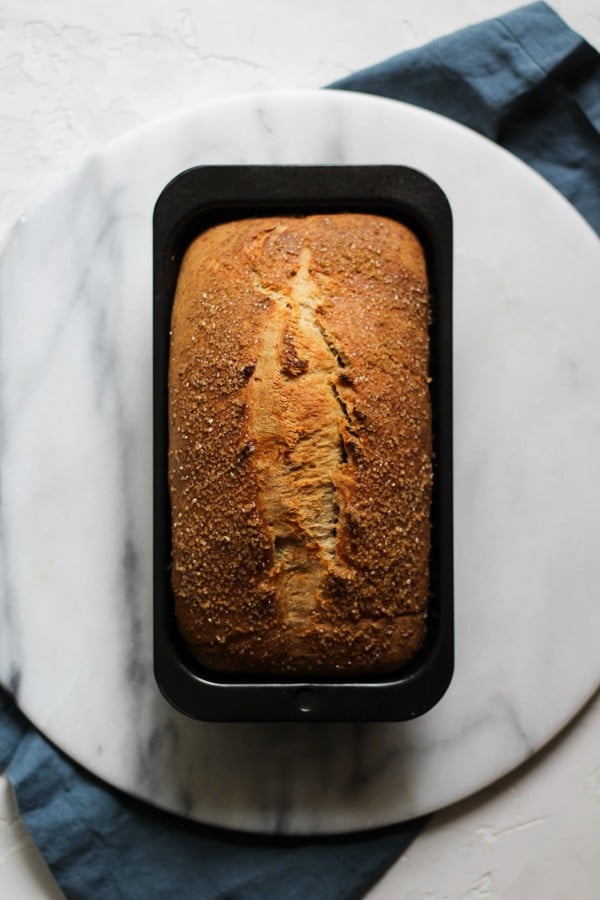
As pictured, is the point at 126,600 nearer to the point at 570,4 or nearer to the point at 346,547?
the point at 346,547

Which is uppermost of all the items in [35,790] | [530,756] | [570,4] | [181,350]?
[570,4]

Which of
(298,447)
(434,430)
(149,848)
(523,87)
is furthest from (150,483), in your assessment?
(523,87)

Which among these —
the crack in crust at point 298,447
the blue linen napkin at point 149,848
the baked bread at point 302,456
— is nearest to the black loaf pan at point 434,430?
the baked bread at point 302,456

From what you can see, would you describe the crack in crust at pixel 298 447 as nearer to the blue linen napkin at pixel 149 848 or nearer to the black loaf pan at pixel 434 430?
the black loaf pan at pixel 434 430

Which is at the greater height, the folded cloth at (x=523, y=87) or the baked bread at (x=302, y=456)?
the folded cloth at (x=523, y=87)

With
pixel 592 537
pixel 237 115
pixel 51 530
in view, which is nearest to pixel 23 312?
pixel 51 530

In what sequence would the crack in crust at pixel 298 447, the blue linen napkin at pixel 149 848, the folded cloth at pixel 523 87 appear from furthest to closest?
A: the folded cloth at pixel 523 87 → the blue linen napkin at pixel 149 848 → the crack in crust at pixel 298 447

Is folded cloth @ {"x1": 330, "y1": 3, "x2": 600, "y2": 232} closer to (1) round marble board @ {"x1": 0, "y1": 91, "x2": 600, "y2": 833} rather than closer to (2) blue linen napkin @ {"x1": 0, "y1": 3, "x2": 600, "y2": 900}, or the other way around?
A: (1) round marble board @ {"x1": 0, "y1": 91, "x2": 600, "y2": 833}

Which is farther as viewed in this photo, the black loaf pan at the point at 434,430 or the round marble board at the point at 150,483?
the round marble board at the point at 150,483
